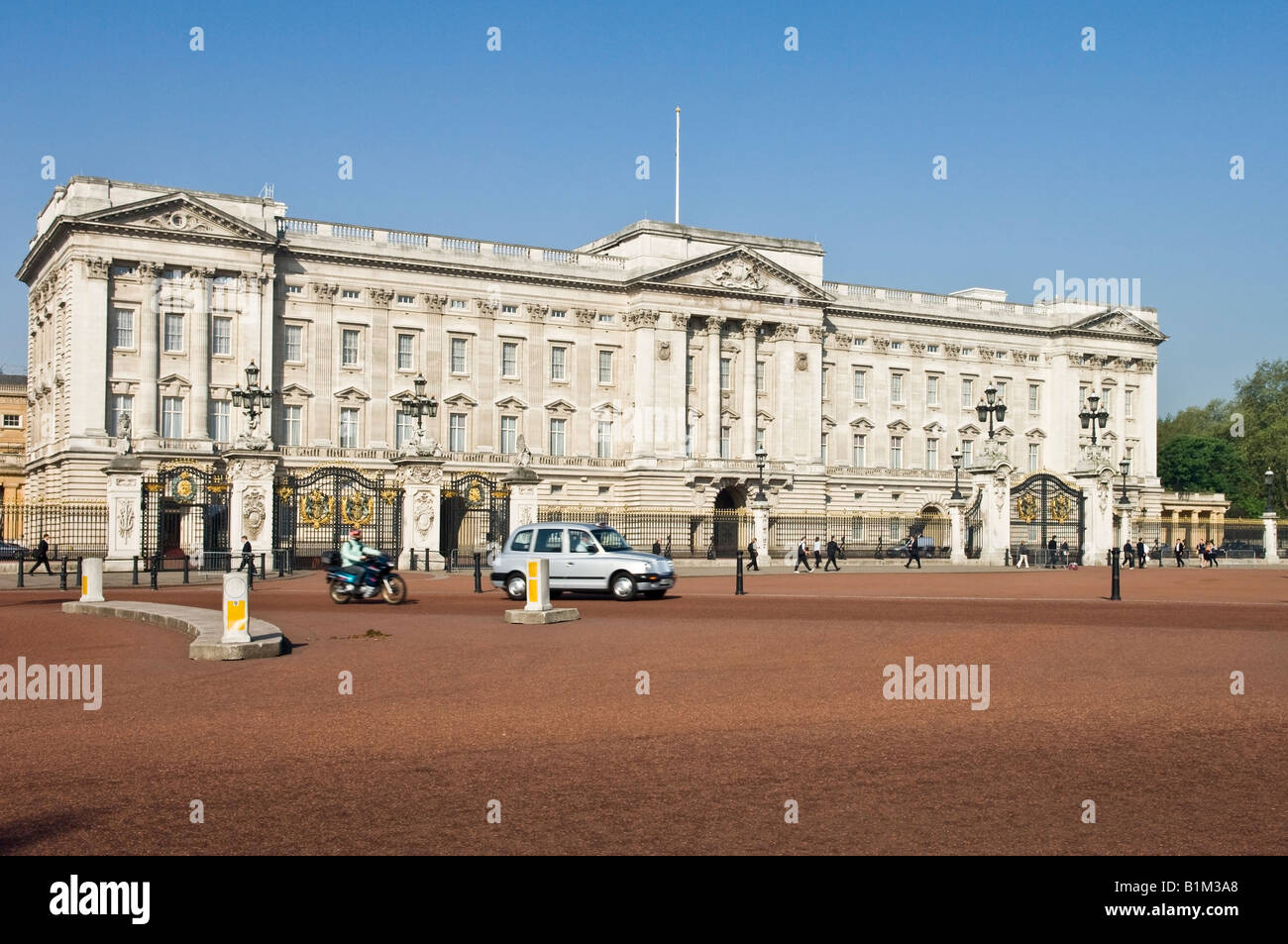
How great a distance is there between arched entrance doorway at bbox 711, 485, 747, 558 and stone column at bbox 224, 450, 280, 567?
822 inches

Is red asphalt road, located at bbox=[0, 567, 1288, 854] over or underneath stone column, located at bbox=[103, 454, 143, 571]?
underneath

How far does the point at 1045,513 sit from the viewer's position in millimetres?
52469

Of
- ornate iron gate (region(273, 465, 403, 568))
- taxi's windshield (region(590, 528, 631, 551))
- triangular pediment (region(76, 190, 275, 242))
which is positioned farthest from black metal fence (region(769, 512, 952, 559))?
triangular pediment (region(76, 190, 275, 242))

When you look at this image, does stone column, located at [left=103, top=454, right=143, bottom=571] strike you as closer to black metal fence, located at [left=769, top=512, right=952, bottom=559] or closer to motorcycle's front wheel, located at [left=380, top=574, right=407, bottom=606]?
motorcycle's front wheel, located at [left=380, top=574, right=407, bottom=606]

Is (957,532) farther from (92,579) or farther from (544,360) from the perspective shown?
(92,579)

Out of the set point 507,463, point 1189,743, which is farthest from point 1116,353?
point 1189,743

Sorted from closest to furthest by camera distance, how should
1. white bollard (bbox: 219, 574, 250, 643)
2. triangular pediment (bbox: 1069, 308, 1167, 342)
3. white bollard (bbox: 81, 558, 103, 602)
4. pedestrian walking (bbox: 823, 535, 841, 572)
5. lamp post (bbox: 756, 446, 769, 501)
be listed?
white bollard (bbox: 219, 574, 250, 643) < white bollard (bbox: 81, 558, 103, 602) < pedestrian walking (bbox: 823, 535, 841, 572) < lamp post (bbox: 756, 446, 769, 501) < triangular pediment (bbox: 1069, 308, 1167, 342)

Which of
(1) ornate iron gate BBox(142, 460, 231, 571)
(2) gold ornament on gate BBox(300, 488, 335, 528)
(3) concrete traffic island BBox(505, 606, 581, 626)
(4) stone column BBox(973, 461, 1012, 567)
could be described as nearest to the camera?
(3) concrete traffic island BBox(505, 606, 581, 626)

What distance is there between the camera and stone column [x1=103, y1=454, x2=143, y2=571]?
38000 mm

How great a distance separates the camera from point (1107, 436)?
304ft

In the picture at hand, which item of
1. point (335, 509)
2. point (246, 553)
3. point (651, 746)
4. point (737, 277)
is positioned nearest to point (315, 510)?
point (335, 509)

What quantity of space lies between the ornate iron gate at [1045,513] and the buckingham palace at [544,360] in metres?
2.09

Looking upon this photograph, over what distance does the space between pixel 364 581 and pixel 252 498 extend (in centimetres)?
1379
